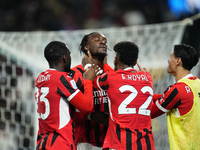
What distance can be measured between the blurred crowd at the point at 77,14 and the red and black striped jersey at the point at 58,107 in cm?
584

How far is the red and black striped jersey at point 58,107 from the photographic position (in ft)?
5.91

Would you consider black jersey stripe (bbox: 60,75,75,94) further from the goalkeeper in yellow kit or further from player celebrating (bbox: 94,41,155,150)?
the goalkeeper in yellow kit

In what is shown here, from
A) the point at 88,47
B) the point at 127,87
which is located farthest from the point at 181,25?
the point at 127,87

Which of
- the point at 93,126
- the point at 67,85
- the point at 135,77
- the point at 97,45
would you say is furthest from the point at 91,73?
the point at 93,126

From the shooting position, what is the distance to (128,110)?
1833 mm

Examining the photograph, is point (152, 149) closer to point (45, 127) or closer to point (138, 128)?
point (138, 128)

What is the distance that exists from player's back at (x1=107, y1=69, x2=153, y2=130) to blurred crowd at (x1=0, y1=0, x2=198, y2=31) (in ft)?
19.5

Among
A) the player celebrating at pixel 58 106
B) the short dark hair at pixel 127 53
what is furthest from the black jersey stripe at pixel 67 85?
the short dark hair at pixel 127 53

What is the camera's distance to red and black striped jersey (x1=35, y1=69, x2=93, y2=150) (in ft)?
5.91

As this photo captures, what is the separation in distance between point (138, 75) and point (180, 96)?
0.43 meters

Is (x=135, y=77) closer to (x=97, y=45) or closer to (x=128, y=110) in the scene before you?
(x=128, y=110)

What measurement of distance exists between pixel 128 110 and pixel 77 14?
712 cm

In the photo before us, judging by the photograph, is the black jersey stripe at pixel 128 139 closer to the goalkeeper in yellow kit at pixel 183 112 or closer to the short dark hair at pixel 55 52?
the goalkeeper in yellow kit at pixel 183 112

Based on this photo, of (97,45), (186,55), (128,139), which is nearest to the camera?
(128,139)
